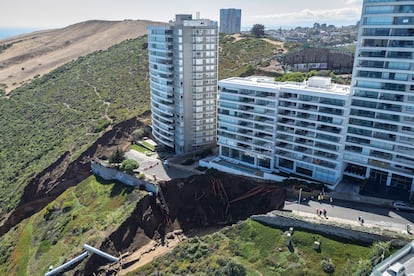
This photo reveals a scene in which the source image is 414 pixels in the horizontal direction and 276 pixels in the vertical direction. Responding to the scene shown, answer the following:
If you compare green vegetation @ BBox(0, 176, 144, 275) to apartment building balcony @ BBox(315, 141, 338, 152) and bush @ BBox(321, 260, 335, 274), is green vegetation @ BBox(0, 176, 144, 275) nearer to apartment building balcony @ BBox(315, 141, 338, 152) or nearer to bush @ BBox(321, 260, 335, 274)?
apartment building balcony @ BBox(315, 141, 338, 152)

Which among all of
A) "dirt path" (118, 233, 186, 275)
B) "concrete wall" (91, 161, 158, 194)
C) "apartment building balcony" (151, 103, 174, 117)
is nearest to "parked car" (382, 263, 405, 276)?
"dirt path" (118, 233, 186, 275)

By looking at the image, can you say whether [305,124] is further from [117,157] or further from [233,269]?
[117,157]

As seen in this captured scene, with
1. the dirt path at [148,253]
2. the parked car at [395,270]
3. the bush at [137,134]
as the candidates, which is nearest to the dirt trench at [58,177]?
the bush at [137,134]

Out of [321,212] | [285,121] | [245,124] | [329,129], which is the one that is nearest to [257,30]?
[245,124]

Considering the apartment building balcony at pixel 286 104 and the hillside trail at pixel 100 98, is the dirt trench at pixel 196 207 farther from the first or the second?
the hillside trail at pixel 100 98

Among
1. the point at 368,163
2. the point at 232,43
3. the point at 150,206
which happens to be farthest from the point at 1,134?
the point at 368,163

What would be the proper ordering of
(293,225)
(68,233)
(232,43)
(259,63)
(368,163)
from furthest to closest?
(232,43) → (259,63) → (68,233) → (368,163) → (293,225)

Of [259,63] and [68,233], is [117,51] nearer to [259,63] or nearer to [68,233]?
[259,63]
